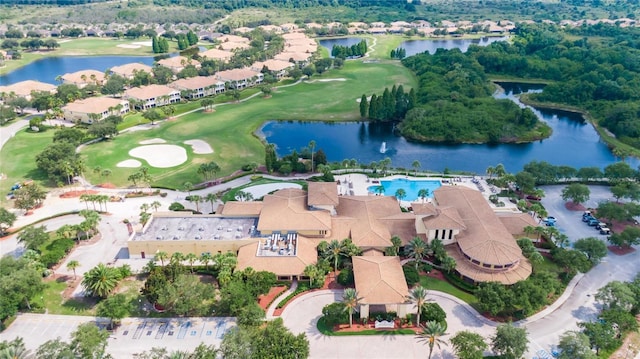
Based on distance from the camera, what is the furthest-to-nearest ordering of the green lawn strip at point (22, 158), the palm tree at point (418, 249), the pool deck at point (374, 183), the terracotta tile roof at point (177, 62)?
1. the terracotta tile roof at point (177, 62)
2. the green lawn strip at point (22, 158)
3. the pool deck at point (374, 183)
4. the palm tree at point (418, 249)

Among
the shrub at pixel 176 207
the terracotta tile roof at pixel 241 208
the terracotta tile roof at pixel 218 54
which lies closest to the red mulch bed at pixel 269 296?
the terracotta tile roof at pixel 241 208

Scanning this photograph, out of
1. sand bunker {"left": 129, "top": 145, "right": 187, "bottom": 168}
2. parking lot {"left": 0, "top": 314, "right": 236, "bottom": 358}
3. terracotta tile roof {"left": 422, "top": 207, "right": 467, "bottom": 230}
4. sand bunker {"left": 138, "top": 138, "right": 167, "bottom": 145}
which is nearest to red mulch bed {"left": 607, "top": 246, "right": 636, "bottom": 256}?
terracotta tile roof {"left": 422, "top": 207, "right": 467, "bottom": 230}

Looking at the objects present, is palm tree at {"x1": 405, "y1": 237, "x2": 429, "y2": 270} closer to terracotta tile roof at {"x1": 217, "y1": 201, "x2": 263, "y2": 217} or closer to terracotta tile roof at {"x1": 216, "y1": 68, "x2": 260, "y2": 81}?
terracotta tile roof at {"x1": 217, "y1": 201, "x2": 263, "y2": 217}

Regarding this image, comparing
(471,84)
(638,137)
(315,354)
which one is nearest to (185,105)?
(471,84)

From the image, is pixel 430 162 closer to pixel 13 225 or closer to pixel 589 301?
pixel 589 301

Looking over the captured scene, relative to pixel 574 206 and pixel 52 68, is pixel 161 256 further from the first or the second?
pixel 52 68

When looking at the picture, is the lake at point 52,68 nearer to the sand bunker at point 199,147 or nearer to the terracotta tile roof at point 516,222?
the sand bunker at point 199,147
